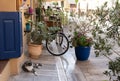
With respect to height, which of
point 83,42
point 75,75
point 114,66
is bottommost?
point 75,75

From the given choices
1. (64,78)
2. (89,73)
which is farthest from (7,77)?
(89,73)

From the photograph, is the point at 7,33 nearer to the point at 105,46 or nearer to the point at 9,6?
the point at 9,6

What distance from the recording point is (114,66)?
1884 mm

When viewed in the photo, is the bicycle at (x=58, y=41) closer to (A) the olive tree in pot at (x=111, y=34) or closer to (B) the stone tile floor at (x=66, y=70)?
(B) the stone tile floor at (x=66, y=70)

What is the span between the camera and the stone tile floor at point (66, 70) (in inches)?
147

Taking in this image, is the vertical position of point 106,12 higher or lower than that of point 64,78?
higher

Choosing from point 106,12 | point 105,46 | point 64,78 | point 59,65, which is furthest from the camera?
point 59,65

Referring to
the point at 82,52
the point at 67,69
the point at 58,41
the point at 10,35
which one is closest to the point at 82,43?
the point at 82,52

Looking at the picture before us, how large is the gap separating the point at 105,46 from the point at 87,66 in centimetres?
261

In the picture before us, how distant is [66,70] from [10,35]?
1412 mm

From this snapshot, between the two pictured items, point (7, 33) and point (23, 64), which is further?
point (23, 64)

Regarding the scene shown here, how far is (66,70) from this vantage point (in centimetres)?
427

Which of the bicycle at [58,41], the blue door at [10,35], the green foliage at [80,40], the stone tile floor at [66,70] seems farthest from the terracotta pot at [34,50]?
the blue door at [10,35]

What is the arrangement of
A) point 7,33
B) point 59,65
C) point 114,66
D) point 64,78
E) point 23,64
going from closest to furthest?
point 114,66 → point 7,33 → point 64,78 → point 23,64 → point 59,65
